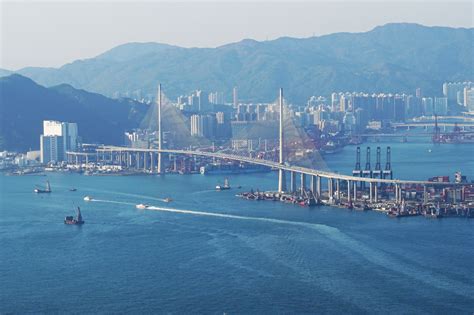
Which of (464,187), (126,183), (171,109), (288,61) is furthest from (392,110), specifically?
(464,187)

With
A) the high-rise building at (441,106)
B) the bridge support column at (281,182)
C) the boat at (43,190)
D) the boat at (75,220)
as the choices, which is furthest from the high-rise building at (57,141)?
the high-rise building at (441,106)

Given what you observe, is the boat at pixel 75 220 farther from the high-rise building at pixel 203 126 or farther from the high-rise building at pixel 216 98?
the high-rise building at pixel 216 98

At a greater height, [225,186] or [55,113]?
[55,113]

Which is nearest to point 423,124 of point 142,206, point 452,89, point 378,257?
point 452,89

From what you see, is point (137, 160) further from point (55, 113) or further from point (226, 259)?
point (226, 259)

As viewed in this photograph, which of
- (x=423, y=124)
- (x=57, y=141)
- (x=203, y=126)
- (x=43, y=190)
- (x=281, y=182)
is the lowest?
(x=43, y=190)

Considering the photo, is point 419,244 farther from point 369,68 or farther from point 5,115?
point 369,68
